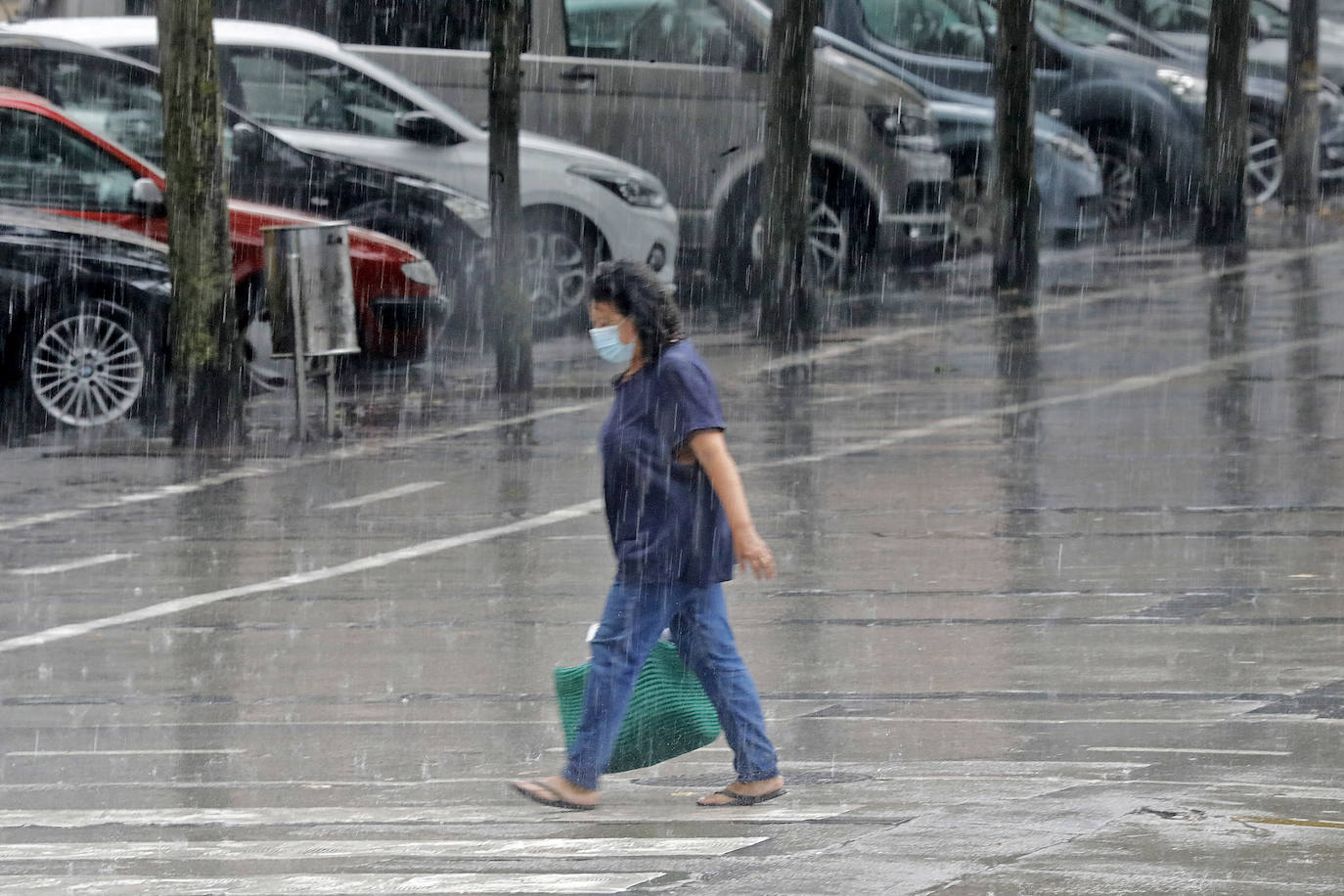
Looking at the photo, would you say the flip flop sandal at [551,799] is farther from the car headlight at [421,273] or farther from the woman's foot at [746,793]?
the car headlight at [421,273]

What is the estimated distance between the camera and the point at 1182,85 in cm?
2283

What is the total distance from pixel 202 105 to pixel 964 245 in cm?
979

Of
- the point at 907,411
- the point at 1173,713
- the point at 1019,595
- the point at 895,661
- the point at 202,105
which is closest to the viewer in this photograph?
the point at 1173,713

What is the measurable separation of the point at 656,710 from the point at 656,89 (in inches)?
517

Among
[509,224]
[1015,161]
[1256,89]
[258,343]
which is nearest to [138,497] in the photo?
[258,343]

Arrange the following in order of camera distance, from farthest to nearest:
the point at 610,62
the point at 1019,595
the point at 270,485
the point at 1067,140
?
the point at 1067,140 < the point at 610,62 < the point at 270,485 < the point at 1019,595

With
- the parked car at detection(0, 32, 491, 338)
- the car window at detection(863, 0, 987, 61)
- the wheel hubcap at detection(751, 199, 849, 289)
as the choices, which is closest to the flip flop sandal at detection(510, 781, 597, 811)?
the parked car at detection(0, 32, 491, 338)

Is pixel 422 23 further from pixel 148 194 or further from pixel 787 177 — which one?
pixel 148 194

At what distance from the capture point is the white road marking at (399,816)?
618 cm

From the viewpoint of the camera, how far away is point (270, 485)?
40.9ft

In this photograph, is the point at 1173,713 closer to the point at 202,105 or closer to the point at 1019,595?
the point at 1019,595

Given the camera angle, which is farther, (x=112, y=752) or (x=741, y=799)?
(x=112, y=752)

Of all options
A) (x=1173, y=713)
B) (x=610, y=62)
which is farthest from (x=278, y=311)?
(x=1173, y=713)

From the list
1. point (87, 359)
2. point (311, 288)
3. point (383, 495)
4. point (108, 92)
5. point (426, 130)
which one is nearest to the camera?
point (383, 495)
